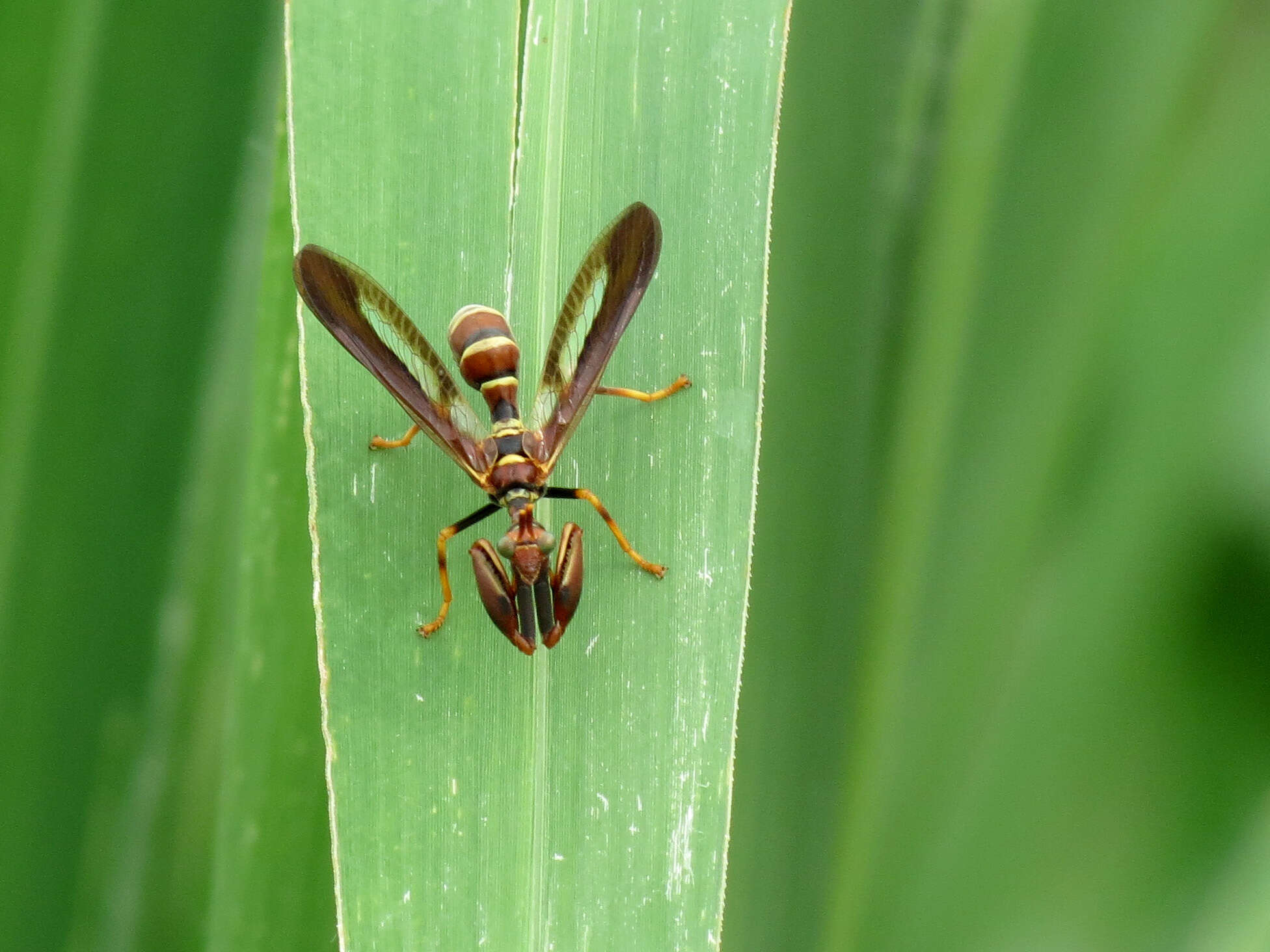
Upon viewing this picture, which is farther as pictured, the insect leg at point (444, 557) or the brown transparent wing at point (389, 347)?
the insect leg at point (444, 557)

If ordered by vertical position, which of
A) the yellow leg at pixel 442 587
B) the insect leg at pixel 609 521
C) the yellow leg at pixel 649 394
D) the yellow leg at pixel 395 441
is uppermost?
the yellow leg at pixel 649 394

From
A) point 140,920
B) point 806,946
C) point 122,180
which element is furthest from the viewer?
point 140,920

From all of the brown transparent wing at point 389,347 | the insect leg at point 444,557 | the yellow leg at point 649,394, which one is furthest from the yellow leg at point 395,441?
the yellow leg at point 649,394

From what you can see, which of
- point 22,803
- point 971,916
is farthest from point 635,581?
point 22,803

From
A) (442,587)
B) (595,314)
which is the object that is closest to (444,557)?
(442,587)

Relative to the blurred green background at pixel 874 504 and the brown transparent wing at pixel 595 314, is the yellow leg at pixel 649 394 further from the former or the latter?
the blurred green background at pixel 874 504

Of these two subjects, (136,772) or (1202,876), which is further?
(136,772)

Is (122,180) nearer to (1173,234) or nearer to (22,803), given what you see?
(22,803)

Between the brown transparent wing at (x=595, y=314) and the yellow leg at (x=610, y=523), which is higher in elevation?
the brown transparent wing at (x=595, y=314)
